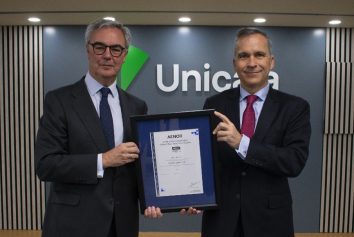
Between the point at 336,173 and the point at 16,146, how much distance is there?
4672mm

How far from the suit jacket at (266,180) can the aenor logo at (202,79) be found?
3.20 metres

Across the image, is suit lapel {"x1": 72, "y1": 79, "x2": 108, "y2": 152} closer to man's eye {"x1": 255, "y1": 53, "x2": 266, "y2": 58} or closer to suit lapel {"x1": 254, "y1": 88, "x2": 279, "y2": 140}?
suit lapel {"x1": 254, "y1": 88, "x2": 279, "y2": 140}

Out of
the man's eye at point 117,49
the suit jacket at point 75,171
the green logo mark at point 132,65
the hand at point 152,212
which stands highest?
the green logo mark at point 132,65

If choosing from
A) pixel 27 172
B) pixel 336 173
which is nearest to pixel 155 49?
pixel 27 172

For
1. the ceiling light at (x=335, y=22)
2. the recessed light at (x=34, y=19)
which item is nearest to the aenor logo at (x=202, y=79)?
the ceiling light at (x=335, y=22)

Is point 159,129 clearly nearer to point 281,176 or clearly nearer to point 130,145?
point 130,145

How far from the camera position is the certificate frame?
2.18 metres

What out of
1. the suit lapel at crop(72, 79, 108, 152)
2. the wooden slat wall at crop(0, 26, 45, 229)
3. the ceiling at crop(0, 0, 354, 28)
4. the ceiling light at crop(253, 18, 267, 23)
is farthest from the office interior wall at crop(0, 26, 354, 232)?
the suit lapel at crop(72, 79, 108, 152)

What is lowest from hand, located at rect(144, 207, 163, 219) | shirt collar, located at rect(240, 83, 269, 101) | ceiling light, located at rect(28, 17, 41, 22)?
hand, located at rect(144, 207, 163, 219)

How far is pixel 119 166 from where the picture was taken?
2.22m

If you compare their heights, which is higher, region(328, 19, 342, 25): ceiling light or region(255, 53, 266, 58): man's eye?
region(328, 19, 342, 25): ceiling light

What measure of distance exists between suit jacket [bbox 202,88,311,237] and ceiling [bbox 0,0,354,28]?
2.21 m

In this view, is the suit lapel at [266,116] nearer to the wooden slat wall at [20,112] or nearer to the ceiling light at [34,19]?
the ceiling light at [34,19]

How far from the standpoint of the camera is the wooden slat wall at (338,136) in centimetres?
553
